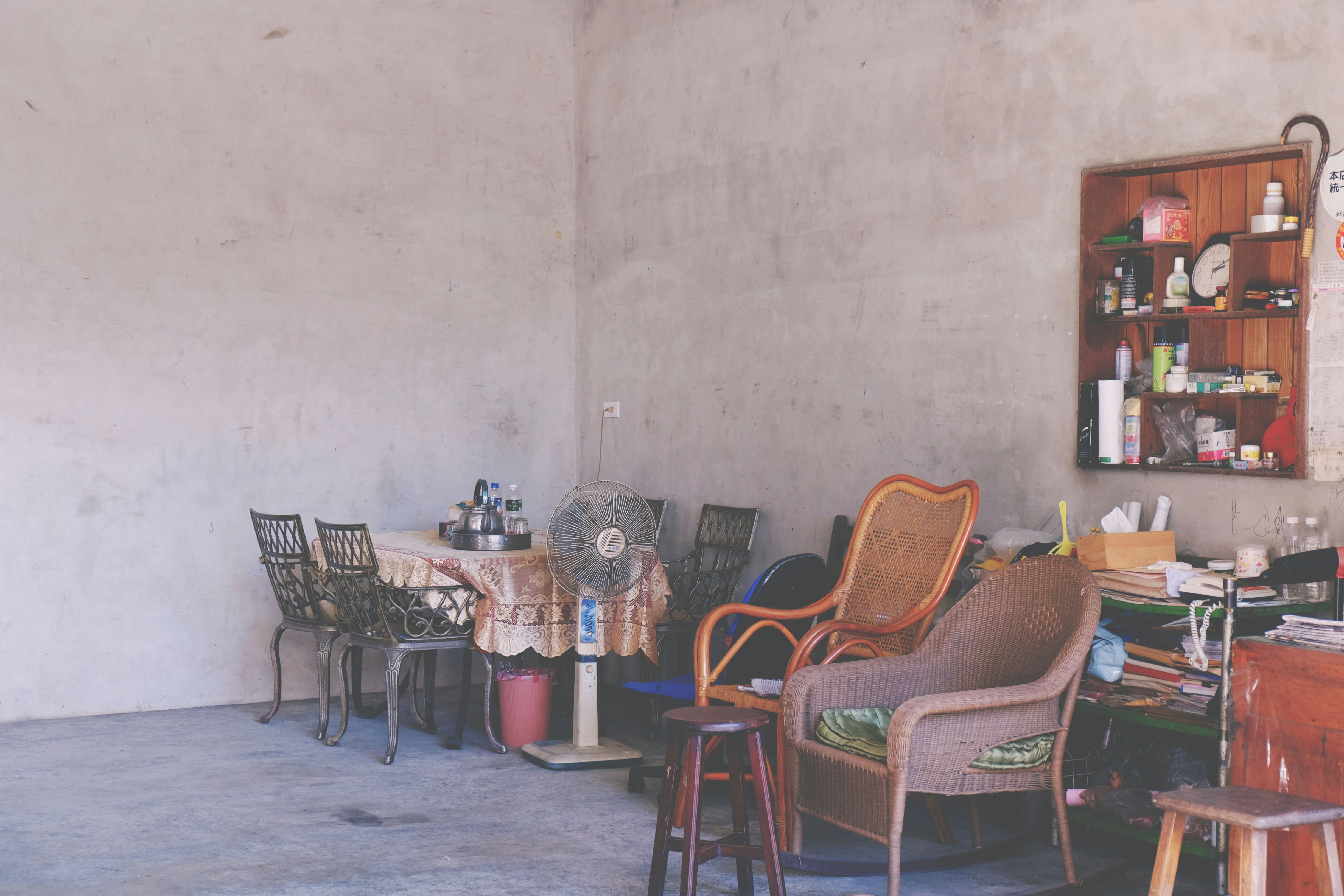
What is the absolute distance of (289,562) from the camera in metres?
6.16

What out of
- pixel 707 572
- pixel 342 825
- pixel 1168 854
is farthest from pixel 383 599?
pixel 1168 854

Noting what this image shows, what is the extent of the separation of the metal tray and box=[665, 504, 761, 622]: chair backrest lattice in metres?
0.72

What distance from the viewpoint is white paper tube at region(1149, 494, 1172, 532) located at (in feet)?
14.6

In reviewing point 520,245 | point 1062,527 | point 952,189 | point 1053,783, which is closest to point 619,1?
point 520,245

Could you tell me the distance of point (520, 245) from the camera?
24.7 ft

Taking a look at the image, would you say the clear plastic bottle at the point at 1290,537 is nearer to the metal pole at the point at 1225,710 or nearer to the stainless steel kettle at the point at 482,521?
the metal pole at the point at 1225,710

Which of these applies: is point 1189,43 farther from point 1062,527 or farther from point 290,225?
point 290,225

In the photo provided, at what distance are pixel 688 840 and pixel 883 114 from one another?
326 centimetres

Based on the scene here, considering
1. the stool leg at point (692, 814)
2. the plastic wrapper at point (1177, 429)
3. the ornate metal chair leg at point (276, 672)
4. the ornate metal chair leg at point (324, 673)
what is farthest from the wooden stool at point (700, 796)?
the ornate metal chair leg at point (276, 672)

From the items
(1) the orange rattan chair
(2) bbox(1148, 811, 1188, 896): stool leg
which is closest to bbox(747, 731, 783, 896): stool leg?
(1) the orange rattan chair

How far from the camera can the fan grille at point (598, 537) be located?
5164 mm

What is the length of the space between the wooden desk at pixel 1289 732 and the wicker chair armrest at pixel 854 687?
92cm

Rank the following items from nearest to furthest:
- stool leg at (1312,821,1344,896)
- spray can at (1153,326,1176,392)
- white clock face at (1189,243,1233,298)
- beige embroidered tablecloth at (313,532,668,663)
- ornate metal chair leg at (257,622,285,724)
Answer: stool leg at (1312,821,1344,896), white clock face at (1189,243,1233,298), spray can at (1153,326,1176,392), beige embroidered tablecloth at (313,532,668,663), ornate metal chair leg at (257,622,285,724)

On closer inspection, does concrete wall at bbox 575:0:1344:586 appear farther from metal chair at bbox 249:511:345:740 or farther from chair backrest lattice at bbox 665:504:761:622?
metal chair at bbox 249:511:345:740
